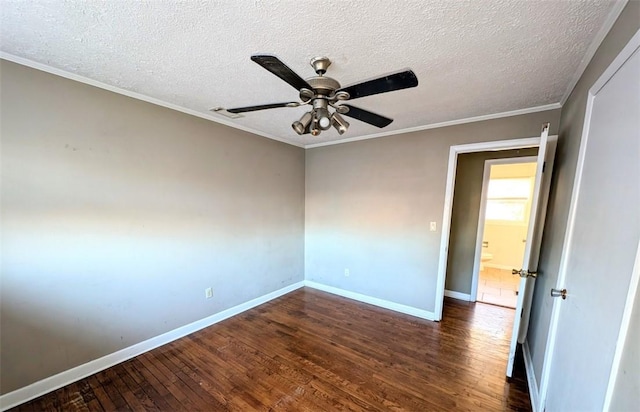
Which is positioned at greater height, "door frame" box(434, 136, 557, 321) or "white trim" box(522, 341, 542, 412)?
"door frame" box(434, 136, 557, 321)

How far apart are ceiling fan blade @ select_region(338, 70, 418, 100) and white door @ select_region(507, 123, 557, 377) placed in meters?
1.38

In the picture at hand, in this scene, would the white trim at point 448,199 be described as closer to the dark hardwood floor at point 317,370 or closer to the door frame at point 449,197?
the door frame at point 449,197

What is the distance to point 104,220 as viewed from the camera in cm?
203

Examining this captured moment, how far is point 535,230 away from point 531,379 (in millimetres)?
1238

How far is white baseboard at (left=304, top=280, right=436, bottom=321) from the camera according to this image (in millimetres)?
3059

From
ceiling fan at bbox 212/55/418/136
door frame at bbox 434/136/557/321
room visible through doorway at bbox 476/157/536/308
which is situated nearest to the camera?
ceiling fan at bbox 212/55/418/136

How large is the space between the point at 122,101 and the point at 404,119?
2.71 meters

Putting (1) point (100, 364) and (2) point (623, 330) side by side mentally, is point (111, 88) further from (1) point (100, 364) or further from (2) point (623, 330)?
(2) point (623, 330)

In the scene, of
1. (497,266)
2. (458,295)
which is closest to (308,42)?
(458,295)

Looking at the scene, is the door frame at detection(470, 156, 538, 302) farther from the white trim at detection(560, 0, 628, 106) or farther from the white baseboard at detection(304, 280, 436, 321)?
the white trim at detection(560, 0, 628, 106)

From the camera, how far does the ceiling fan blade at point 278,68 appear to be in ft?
3.27

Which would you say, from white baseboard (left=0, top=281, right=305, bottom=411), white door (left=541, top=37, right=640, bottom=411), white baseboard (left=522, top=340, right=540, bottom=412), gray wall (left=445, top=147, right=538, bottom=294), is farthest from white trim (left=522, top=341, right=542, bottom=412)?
white baseboard (left=0, top=281, right=305, bottom=411)

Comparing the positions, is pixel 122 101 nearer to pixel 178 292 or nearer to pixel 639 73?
pixel 178 292

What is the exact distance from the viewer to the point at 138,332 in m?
2.27
